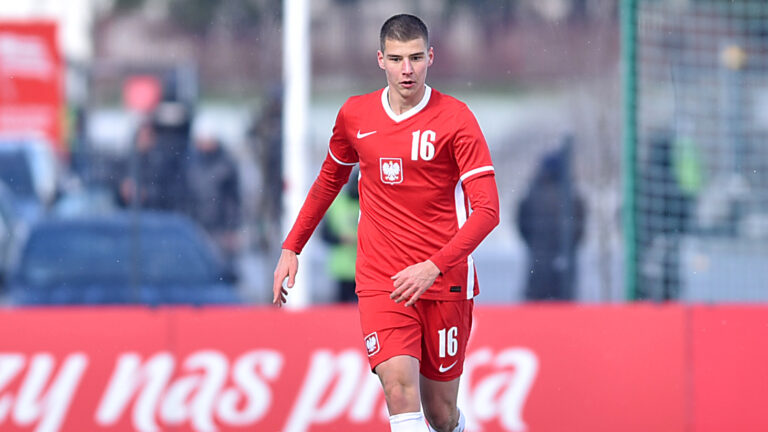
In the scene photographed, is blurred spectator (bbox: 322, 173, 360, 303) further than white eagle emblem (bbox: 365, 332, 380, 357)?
Yes

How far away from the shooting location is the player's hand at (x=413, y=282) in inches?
207

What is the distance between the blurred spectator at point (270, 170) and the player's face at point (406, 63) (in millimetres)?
4523

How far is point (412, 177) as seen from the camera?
225 inches

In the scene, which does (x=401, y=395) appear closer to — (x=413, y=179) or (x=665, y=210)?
(x=413, y=179)

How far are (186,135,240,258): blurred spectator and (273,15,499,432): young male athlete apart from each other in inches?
165

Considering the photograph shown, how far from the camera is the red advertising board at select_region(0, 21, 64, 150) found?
13.6 metres

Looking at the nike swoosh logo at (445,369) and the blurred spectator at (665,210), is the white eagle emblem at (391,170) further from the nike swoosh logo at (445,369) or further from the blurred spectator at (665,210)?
the blurred spectator at (665,210)

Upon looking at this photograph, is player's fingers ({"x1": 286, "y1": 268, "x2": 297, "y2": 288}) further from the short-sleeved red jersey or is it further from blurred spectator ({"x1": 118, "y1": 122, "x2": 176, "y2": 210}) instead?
blurred spectator ({"x1": 118, "y1": 122, "x2": 176, "y2": 210})

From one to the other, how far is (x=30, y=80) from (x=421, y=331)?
362 inches

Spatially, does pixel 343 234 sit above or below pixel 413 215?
below

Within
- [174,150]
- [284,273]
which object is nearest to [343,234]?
[174,150]

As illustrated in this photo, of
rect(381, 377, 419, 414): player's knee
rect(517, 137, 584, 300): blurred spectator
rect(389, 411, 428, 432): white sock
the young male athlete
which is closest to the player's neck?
the young male athlete

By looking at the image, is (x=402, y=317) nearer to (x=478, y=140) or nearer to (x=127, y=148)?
(x=478, y=140)

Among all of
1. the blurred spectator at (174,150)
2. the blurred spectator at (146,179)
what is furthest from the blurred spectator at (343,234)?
the blurred spectator at (146,179)
